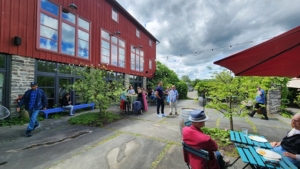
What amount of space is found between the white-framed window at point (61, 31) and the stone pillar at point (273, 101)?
38.7 feet

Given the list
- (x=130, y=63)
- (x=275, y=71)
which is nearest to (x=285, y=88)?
(x=275, y=71)

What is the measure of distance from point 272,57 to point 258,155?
147 cm

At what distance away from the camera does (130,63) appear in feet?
44.9

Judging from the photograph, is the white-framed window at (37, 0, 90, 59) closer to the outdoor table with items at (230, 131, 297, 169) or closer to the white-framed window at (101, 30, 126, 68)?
the white-framed window at (101, 30, 126, 68)

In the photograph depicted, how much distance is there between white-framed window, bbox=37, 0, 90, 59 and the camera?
21.9 feet

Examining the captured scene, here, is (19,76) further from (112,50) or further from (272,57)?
(272,57)

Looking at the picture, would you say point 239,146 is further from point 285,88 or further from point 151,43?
point 151,43

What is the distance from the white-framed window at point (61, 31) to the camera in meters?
6.67

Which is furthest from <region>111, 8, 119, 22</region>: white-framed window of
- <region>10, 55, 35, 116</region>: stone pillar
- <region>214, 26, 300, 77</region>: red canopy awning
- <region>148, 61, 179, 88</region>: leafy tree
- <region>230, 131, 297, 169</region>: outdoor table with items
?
<region>230, 131, 297, 169</region>: outdoor table with items

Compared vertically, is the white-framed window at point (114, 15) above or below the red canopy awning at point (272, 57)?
above

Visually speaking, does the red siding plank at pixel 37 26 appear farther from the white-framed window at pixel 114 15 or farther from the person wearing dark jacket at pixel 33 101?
the person wearing dark jacket at pixel 33 101

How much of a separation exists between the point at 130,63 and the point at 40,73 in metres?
8.03

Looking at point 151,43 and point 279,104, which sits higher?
point 151,43

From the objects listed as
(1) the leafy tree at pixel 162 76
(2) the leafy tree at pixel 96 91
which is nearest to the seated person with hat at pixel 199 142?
(2) the leafy tree at pixel 96 91
